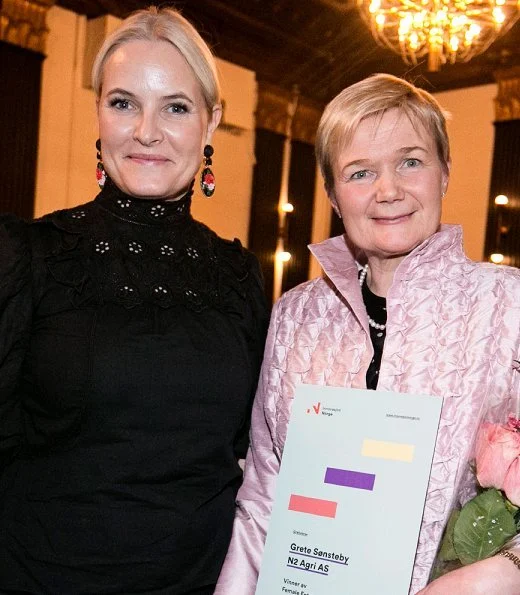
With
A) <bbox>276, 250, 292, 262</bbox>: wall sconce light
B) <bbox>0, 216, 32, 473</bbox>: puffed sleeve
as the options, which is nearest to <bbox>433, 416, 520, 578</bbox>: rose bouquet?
<bbox>0, 216, 32, 473</bbox>: puffed sleeve

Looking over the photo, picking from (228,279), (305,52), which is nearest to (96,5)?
(305,52)

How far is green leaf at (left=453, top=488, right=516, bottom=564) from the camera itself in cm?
127

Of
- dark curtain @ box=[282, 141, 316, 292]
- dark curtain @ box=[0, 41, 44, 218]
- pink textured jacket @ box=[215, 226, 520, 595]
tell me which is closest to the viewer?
pink textured jacket @ box=[215, 226, 520, 595]

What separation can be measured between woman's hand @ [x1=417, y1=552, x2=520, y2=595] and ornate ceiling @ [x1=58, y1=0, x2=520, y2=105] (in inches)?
280

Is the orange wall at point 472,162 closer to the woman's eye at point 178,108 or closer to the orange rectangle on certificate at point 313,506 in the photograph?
the woman's eye at point 178,108

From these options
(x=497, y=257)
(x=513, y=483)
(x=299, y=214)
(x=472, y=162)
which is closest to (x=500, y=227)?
(x=497, y=257)

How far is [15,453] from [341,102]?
1.05 meters

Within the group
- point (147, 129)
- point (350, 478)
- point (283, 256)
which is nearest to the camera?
point (350, 478)

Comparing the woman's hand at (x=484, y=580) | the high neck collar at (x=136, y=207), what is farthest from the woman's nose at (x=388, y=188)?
the woman's hand at (x=484, y=580)

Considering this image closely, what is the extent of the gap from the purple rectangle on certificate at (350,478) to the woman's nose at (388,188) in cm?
59

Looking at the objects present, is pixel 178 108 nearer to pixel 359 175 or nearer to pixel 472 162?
pixel 359 175

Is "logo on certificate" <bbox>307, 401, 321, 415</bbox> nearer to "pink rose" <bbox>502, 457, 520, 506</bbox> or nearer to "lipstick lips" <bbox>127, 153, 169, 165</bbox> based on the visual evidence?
"pink rose" <bbox>502, 457, 520, 506</bbox>

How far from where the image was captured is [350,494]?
143cm

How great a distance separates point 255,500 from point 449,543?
540 millimetres
